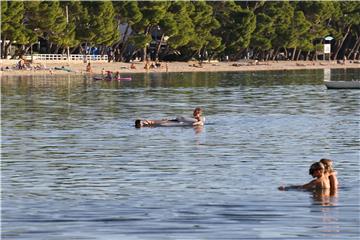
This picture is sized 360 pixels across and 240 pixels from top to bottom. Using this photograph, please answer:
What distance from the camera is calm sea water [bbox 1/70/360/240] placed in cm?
2900

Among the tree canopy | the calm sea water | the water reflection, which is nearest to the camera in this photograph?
the calm sea water

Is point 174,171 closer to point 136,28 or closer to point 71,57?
point 71,57

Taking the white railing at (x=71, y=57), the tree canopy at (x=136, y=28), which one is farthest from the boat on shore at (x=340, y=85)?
the white railing at (x=71, y=57)

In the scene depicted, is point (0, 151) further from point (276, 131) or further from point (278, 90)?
point (278, 90)

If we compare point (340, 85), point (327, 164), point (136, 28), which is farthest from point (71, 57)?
point (327, 164)

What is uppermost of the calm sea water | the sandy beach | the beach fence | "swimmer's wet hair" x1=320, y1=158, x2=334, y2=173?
"swimmer's wet hair" x1=320, y1=158, x2=334, y2=173

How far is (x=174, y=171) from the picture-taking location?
41.0 meters

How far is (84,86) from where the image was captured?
117562 mm

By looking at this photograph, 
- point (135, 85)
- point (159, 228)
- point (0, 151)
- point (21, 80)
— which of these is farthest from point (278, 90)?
point (159, 228)

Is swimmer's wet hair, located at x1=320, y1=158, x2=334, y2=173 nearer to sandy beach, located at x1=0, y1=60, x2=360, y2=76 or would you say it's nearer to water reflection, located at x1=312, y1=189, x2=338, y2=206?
water reflection, located at x1=312, y1=189, x2=338, y2=206

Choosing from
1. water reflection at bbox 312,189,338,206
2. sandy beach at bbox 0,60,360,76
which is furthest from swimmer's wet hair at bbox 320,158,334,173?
sandy beach at bbox 0,60,360,76

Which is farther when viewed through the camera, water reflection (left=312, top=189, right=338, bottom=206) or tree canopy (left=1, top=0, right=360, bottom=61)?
tree canopy (left=1, top=0, right=360, bottom=61)

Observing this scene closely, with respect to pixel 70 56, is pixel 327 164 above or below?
above

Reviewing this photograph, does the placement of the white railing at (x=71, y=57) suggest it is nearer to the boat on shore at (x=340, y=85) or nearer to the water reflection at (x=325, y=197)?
the boat on shore at (x=340, y=85)
